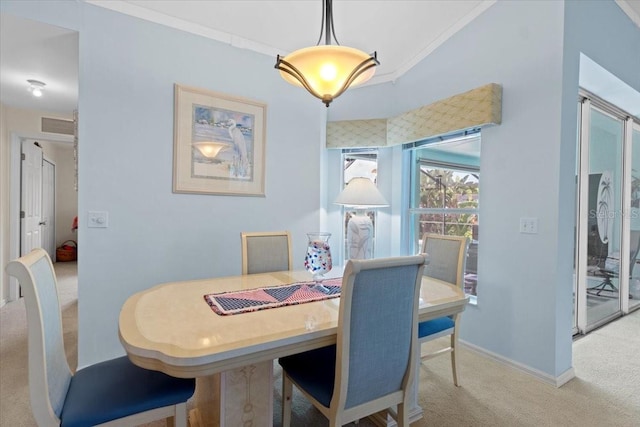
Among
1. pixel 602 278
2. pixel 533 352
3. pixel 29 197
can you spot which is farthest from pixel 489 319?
pixel 29 197

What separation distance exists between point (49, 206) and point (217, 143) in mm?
5402

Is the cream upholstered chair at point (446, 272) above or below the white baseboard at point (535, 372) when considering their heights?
above

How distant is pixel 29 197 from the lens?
4.14m

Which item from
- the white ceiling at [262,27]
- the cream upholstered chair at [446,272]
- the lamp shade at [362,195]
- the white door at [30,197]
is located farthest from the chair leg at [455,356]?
the white door at [30,197]

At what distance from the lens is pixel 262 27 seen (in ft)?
8.97

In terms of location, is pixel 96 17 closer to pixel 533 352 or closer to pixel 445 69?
pixel 445 69

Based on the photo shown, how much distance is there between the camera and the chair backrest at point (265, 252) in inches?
88.3

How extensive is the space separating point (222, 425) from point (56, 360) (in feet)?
2.17

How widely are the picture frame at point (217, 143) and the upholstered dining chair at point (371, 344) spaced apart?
182 cm

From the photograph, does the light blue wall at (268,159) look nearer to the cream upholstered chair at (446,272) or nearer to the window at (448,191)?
the window at (448,191)

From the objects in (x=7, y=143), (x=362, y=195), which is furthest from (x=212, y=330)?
(x=7, y=143)

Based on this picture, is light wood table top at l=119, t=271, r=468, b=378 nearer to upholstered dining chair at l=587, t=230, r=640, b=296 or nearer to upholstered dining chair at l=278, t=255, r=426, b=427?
upholstered dining chair at l=278, t=255, r=426, b=427

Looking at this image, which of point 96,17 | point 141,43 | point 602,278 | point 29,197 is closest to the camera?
point 96,17

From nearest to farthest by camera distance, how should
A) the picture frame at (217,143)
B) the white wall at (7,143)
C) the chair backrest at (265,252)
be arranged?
the chair backrest at (265,252)
the picture frame at (217,143)
the white wall at (7,143)
